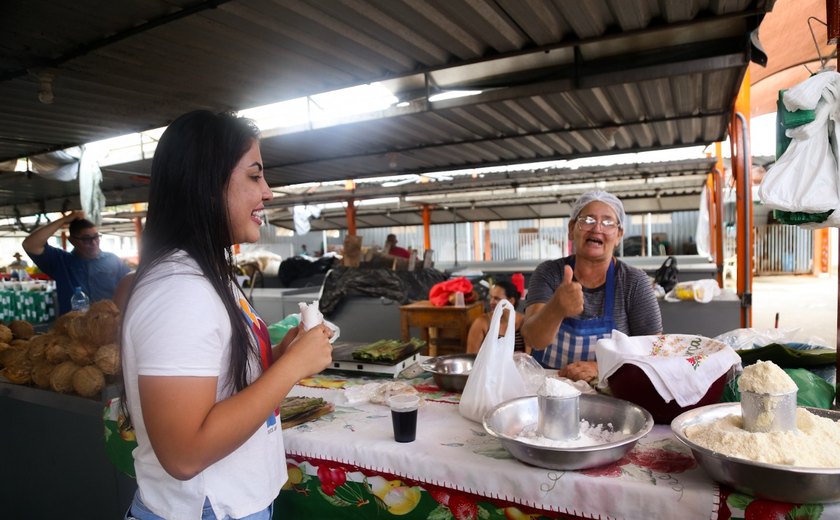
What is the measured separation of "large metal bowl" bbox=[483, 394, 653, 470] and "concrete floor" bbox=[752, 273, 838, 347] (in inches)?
246

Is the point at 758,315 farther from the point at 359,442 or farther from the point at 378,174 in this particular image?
the point at 359,442

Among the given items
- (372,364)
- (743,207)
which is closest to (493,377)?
(372,364)

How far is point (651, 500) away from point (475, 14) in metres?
2.56

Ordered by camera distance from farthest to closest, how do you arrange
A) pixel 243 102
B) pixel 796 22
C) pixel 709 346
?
pixel 796 22 → pixel 243 102 → pixel 709 346

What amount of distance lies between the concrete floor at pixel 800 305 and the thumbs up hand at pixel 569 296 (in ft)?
19.4

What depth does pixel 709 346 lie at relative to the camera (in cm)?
180

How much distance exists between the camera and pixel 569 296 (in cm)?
208

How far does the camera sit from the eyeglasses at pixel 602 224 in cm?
251

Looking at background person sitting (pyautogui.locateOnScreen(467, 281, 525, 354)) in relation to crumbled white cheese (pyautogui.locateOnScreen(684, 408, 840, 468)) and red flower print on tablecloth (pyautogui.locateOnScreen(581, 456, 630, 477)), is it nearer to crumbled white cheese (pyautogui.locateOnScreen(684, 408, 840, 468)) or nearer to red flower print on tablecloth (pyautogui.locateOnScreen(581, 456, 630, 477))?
red flower print on tablecloth (pyautogui.locateOnScreen(581, 456, 630, 477))

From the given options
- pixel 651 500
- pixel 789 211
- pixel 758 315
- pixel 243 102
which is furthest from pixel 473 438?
pixel 758 315

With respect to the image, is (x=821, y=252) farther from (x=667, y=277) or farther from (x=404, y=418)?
(x=404, y=418)

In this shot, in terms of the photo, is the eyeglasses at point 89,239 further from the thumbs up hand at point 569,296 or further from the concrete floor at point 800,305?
the concrete floor at point 800,305

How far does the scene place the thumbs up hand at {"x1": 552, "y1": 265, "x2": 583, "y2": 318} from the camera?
6.76ft

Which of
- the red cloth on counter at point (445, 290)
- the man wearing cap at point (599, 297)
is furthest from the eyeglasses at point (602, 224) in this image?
the red cloth on counter at point (445, 290)
